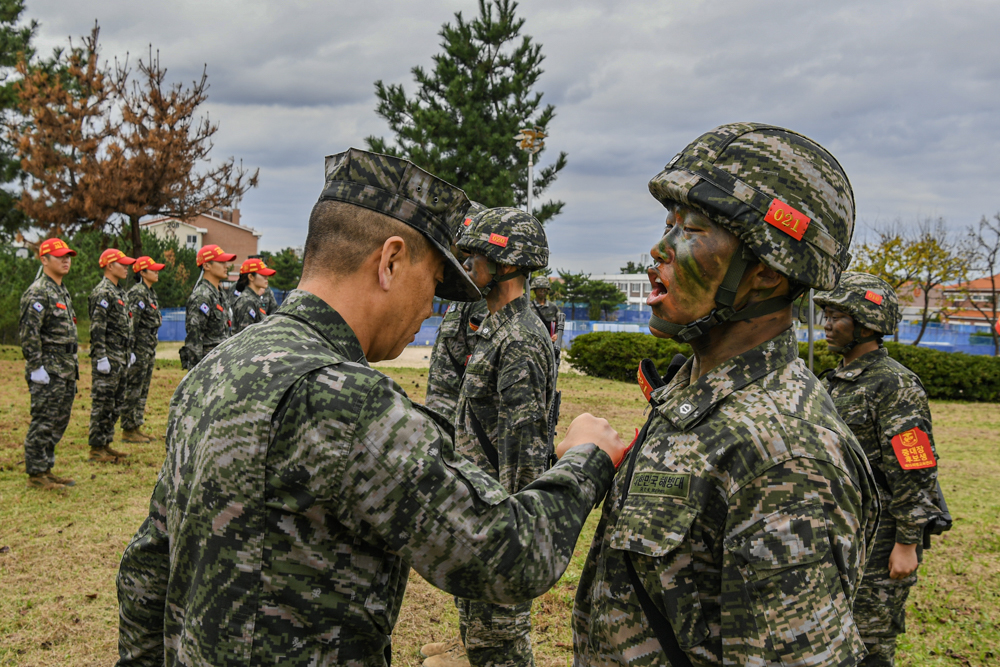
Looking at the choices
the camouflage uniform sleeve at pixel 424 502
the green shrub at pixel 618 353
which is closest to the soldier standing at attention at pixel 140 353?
the camouflage uniform sleeve at pixel 424 502

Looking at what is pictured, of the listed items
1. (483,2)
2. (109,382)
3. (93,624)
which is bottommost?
(93,624)

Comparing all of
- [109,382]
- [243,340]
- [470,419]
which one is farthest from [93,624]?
[109,382]

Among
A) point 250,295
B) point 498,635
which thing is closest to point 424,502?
point 498,635

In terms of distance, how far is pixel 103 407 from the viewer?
8938 mm

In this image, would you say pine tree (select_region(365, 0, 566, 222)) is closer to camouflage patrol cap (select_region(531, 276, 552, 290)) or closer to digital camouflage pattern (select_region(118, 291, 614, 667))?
camouflage patrol cap (select_region(531, 276, 552, 290))

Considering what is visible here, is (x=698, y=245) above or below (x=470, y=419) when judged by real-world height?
above

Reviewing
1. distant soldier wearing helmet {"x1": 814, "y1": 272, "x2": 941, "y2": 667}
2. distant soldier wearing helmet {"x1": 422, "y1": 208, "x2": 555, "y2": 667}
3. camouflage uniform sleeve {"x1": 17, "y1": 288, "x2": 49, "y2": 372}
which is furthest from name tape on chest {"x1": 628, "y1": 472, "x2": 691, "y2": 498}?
camouflage uniform sleeve {"x1": 17, "y1": 288, "x2": 49, "y2": 372}

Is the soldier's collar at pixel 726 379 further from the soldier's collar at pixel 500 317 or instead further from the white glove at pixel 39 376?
the white glove at pixel 39 376

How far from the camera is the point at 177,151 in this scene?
24.9 m

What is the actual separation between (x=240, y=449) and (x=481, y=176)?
26.7 meters

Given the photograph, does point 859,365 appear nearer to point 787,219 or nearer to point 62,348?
point 787,219

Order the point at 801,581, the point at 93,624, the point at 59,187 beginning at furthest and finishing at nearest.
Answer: the point at 59,187, the point at 93,624, the point at 801,581

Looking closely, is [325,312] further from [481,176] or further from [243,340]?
[481,176]

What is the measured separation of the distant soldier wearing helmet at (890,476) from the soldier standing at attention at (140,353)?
9529mm
